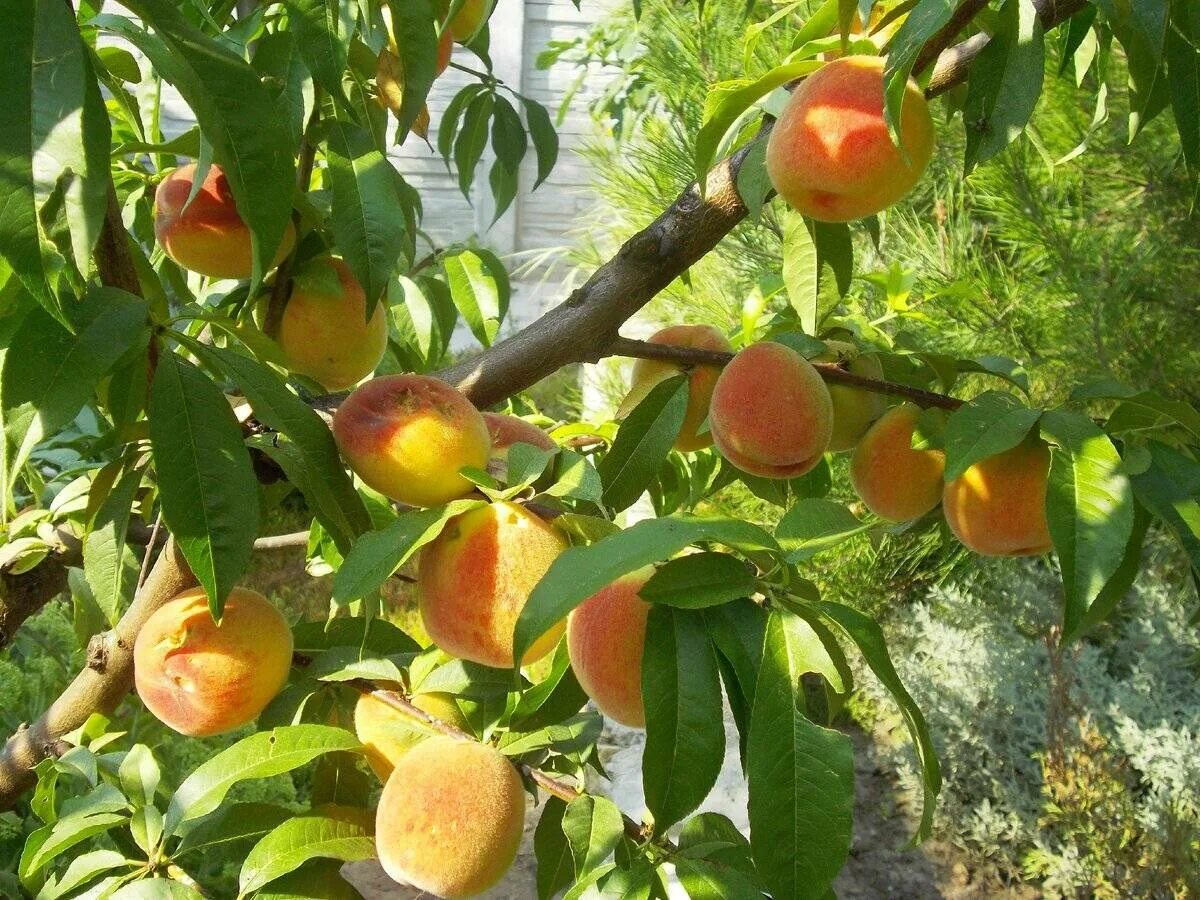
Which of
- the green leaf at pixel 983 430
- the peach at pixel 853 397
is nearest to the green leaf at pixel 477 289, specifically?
the peach at pixel 853 397

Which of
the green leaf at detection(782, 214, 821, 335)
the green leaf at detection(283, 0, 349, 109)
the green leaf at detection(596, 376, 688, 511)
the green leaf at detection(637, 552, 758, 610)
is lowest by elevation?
the green leaf at detection(596, 376, 688, 511)

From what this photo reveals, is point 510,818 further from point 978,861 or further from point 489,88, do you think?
point 978,861

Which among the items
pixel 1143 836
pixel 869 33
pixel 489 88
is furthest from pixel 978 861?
pixel 869 33

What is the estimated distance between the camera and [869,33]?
448mm

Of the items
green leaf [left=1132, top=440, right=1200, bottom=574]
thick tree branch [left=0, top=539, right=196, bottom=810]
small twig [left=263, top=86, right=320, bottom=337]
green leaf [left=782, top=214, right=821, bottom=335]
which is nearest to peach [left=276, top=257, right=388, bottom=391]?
small twig [left=263, top=86, right=320, bottom=337]

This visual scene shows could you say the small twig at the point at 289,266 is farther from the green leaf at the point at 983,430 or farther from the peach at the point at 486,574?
the green leaf at the point at 983,430

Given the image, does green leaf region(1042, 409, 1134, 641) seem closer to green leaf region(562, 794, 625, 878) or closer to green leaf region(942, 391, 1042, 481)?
green leaf region(942, 391, 1042, 481)

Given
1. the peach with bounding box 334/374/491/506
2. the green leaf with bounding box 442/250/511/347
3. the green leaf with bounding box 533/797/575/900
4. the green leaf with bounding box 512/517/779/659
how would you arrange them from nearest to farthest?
the green leaf with bounding box 512/517/779/659
the peach with bounding box 334/374/491/506
the green leaf with bounding box 533/797/575/900
the green leaf with bounding box 442/250/511/347

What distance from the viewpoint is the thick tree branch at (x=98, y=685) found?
18.1 inches

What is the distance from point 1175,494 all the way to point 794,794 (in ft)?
0.74

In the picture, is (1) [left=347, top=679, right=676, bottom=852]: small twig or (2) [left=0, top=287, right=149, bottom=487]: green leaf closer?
(2) [left=0, top=287, right=149, bottom=487]: green leaf

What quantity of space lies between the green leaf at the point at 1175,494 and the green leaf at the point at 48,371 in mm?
378

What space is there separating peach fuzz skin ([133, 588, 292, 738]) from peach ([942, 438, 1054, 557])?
308 millimetres

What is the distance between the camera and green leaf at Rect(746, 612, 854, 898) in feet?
0.94
